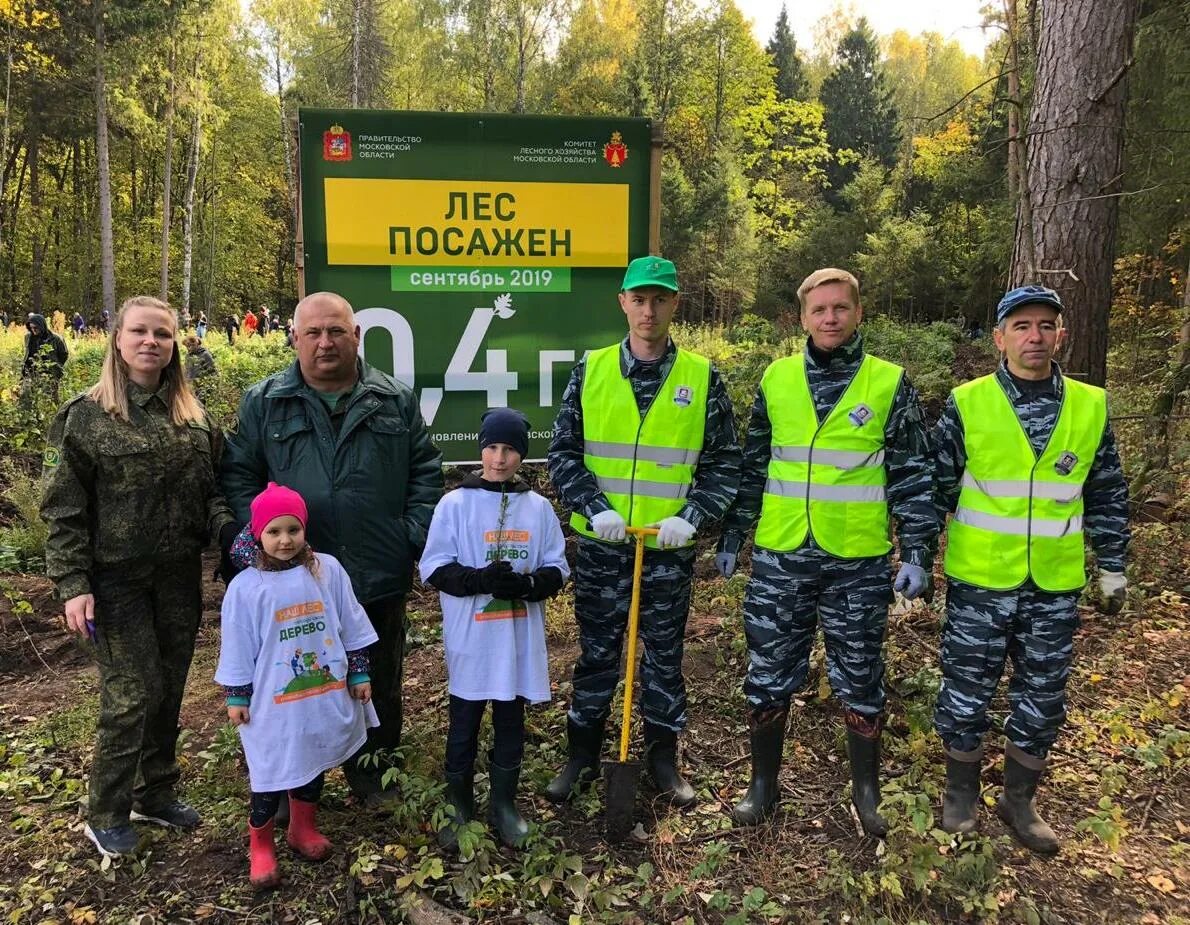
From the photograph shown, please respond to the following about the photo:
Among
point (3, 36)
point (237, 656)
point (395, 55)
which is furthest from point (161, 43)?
point (237, 656)

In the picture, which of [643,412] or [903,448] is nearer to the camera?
[903,448]

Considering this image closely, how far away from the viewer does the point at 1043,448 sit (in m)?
3.11

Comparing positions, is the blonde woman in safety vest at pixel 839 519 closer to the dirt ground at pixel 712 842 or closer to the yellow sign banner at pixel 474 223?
the dirt ground at pixel 712 842

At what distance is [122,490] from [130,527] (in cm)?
15

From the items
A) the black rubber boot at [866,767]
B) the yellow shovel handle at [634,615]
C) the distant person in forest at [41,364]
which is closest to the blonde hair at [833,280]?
the yellow shovel handle at [634,615]

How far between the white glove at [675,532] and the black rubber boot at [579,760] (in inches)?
39.0

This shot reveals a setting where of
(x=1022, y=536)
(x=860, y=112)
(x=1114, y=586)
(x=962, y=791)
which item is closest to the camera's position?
(x=1022, y=536)

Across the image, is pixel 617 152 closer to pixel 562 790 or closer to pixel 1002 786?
pixel 562 790

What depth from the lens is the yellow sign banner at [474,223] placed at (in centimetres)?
434

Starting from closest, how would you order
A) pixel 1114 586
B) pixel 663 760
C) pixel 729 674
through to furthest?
pixel 1114 586, pixel 663 760, pixel 729 674

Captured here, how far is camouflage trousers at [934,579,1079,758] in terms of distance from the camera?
3135mm

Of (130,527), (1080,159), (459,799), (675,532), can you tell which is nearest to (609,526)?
(675,532)

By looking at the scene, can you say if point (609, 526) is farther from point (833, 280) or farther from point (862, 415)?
point (833, 280)

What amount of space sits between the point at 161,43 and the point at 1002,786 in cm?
3017
